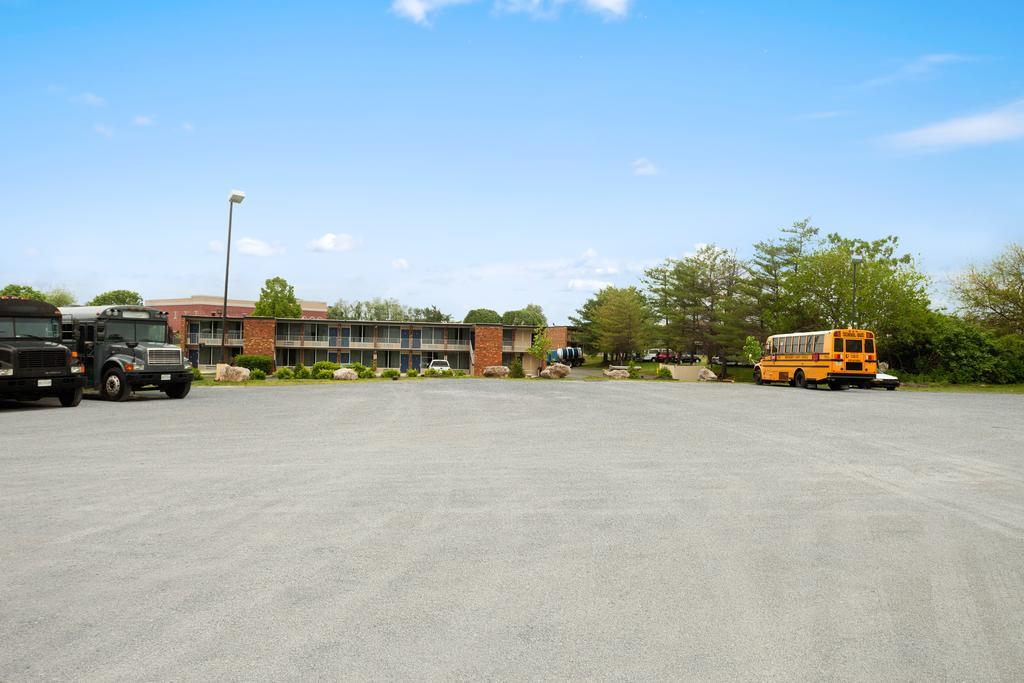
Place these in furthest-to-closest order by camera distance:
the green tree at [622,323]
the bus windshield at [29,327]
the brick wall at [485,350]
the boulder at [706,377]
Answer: the green tree at [622,323] < the brick wall at [485,350] < the boulder at [706,377] < the bus windshield at [29,327]

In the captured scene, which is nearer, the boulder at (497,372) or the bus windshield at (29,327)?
the bus windshield at (29,327)

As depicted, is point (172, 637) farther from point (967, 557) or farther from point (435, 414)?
point (435, 414)

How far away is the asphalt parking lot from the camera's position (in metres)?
4.09

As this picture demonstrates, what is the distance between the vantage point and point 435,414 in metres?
18.3

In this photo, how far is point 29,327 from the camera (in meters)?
20.0

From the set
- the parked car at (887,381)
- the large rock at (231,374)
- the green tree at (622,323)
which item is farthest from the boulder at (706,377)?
the green tree at (622,323)

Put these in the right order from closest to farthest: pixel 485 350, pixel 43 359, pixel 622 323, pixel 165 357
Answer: pixel 43 359
pixel 165 357
pixel 485 350
pixel 622 323

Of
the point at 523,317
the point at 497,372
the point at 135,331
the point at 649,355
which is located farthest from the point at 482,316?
the point at 135,331

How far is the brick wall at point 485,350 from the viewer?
63.9m

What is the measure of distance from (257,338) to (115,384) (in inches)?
1540

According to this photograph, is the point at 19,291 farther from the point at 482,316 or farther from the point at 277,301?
the point at 482,316

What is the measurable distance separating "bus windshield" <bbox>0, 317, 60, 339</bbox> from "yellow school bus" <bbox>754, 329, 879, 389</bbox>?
3008 cm

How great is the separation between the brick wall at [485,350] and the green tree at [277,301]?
39.7m

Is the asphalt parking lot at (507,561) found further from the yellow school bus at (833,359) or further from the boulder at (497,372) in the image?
the boulder at (497,372)
